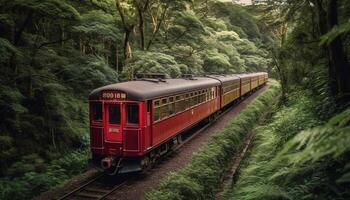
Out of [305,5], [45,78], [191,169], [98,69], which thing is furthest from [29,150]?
Answer: [305,5]

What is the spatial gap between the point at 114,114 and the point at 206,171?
319 centimetres

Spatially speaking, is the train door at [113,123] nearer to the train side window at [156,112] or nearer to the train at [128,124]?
the train at [128,124]

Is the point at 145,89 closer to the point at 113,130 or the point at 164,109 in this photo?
the point at 113,130

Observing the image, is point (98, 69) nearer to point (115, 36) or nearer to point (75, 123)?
point (115, 36)

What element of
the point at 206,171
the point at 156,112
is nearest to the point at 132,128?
the point at 156,112

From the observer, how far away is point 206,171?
11141mm

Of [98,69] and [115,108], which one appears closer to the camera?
[115,108]

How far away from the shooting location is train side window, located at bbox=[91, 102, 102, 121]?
38.8 ft

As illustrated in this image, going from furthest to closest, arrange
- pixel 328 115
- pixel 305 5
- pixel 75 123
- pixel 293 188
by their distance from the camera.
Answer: pixel 75 123
pixel 305 5
pixel 328 115
pixel 293 188

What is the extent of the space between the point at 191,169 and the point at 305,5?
211 inches

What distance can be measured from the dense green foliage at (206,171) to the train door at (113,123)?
2092mm

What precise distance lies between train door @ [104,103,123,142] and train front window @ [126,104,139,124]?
25cm

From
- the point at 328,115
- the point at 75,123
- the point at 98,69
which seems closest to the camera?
the point at 328,115

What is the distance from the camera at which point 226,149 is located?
1444 centimetres
